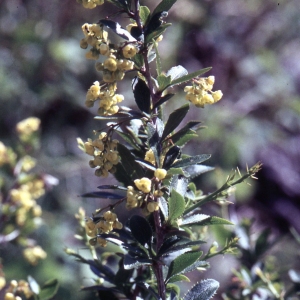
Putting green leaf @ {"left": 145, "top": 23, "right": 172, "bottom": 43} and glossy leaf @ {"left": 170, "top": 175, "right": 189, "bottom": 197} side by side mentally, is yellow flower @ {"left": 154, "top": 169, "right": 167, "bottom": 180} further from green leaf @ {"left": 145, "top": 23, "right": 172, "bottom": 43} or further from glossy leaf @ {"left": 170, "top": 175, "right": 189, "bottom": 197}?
green leaf @ {"left": 145, "top": 23, "right": 172, "bottom": 43}

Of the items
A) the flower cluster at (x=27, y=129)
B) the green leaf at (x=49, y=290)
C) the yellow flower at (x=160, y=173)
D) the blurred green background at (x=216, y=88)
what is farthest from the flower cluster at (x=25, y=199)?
the blurred green background at (x=216, y=88)

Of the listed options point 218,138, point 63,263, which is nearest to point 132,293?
point 63,263

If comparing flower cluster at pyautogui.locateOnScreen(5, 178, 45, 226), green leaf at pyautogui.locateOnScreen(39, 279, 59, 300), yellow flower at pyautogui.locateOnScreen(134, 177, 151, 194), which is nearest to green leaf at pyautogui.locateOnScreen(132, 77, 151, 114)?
yellow flower at pyautogui.locateOnScreen(134, 177, 151, 194)

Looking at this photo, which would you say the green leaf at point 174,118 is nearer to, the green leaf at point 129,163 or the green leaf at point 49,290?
the green leaf at point 129,163

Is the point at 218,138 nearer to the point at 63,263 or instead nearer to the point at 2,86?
the point at 63,263

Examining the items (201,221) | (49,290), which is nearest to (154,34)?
(201,221)

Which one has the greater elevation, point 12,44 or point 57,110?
point 12,44
